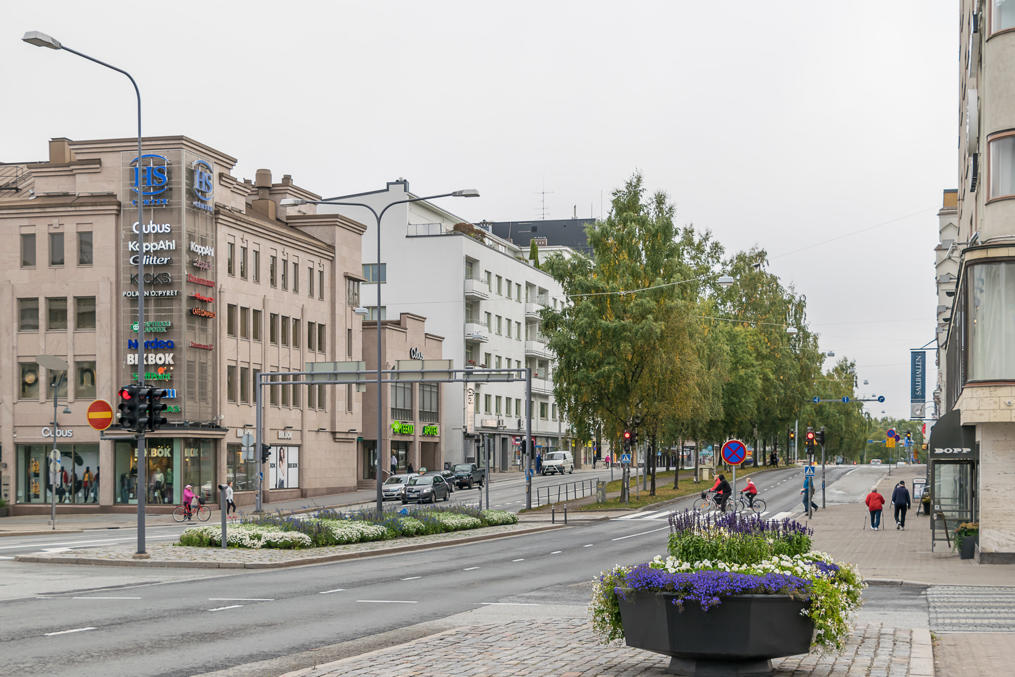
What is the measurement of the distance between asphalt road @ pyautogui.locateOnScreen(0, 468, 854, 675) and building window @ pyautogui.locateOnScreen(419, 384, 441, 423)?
51.9 metres

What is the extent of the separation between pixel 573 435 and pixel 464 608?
40.7m

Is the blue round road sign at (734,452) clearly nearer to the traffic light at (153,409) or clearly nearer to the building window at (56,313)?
the traffic light at (153,409)

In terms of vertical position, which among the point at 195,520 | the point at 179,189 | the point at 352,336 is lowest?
the point at 195,520

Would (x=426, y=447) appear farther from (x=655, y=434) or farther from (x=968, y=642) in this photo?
(x=968, y=642)

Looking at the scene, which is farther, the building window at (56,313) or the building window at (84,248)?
the building window at (56,313)

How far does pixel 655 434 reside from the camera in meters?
A: 58.9

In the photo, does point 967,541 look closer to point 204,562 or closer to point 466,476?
point 204,562

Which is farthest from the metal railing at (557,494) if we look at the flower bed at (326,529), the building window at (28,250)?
the building window at (28,250)

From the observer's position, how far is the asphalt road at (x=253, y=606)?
12.8 metres

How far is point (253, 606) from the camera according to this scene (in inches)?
709

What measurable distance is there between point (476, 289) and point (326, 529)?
61589 mm

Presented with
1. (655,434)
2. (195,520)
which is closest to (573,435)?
(655,434)

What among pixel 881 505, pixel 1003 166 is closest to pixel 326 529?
pixel 1003 166

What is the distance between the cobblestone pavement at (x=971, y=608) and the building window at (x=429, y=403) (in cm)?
6343
